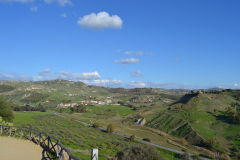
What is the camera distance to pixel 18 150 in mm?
16891

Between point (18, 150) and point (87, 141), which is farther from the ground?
point (18, 150)

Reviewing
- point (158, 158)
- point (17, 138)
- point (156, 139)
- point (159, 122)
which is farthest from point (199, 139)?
point (17, 138)

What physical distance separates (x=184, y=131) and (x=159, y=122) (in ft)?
57.6

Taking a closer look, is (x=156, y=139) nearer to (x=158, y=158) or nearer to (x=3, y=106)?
(x=3, y=106)

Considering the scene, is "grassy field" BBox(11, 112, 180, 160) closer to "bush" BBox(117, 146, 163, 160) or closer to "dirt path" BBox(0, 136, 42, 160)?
"bush" BBox(117, 146, 163, 160)

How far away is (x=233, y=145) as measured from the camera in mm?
63625

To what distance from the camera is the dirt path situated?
49.9ft

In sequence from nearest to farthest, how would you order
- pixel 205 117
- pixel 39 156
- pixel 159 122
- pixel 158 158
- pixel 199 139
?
pixel 39 156, pixel 158 158, pixel 199 139, pixel 205 117, pixel 159 122

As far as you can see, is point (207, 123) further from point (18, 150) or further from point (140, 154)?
point (18, 150)

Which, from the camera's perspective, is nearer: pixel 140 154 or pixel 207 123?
pixel 140 154

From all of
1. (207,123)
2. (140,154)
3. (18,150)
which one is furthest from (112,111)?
(18,150)

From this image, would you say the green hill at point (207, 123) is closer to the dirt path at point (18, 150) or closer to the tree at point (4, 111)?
the tree at point (4, 111)

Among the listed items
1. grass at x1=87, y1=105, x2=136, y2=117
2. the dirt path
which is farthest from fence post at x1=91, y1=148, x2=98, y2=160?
grass at x1=87, y1=105, x2=136, y2=117

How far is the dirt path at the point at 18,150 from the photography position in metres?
15.2
